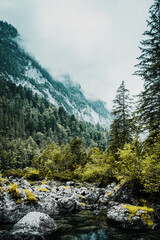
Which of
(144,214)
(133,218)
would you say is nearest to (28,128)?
(133,218)

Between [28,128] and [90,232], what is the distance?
447ft

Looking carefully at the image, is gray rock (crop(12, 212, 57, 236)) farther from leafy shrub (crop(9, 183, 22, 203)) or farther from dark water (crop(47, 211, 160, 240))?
leafy shrub (crop(9, 183, 22, 203))

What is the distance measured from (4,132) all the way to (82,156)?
85071mm

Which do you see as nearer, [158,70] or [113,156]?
[158,70]

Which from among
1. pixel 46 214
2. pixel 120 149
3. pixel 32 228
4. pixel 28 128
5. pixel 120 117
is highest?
pixel 28 128

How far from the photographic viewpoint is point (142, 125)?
1375cm

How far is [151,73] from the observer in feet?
45.3

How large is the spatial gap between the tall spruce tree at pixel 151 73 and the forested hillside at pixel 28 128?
228 feet

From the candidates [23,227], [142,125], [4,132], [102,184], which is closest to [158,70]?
[142,125]

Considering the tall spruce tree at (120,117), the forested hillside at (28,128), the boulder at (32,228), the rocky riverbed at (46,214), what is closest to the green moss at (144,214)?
the rocky riverbed at (46,214)

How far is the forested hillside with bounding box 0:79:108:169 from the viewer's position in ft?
261

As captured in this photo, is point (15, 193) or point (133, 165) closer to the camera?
point (15, 193)

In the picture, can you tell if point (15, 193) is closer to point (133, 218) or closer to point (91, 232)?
point (91, 232)

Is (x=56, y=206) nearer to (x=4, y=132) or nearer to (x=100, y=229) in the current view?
(x=100, y=229)
